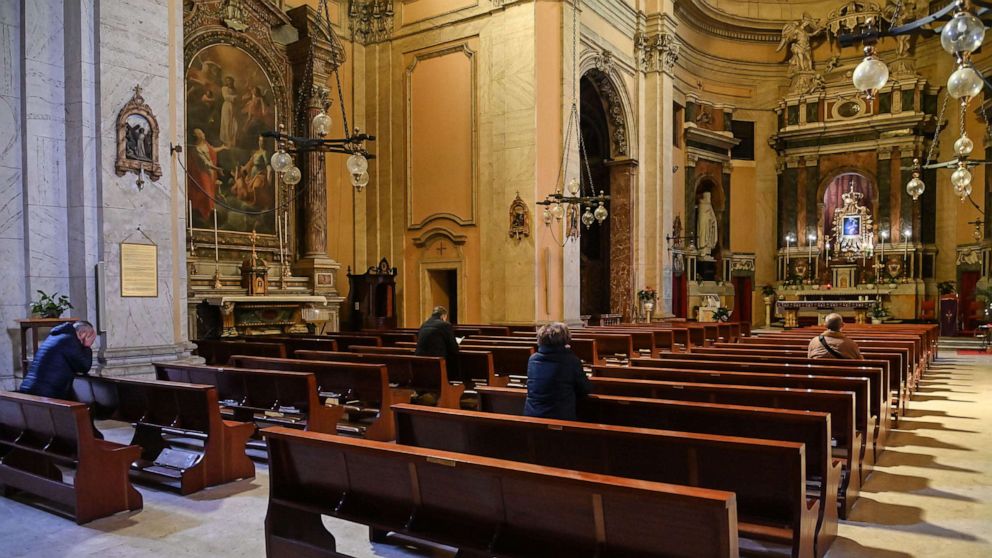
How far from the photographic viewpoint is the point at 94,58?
793cm

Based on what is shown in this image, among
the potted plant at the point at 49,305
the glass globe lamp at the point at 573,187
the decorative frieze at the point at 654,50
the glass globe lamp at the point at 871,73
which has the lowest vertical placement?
the potted plant at the point at 49,305

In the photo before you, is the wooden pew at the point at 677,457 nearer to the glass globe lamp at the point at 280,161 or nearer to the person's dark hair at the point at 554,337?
the person's dark hair at the point at 554,337

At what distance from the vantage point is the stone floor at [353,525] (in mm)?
3549

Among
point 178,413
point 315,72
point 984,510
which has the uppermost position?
point 315,72

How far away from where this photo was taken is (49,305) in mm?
7344

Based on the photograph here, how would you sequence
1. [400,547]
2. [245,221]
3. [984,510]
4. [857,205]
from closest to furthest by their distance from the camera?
1. [400,547]
2. [984,510]
3. [245,221]
4. [857,205]

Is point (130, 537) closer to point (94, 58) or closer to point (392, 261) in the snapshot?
point (94, 58)

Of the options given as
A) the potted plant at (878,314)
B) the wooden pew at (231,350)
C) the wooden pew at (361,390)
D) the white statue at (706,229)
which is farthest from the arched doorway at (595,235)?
the wooden pew at (361,390)

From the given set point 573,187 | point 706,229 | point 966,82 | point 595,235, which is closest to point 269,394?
point 966,82

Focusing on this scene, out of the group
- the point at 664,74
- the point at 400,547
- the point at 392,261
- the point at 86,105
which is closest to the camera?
the point at 400,547

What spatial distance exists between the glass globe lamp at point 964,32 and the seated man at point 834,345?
3.11 metres

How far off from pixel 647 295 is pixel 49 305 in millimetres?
14073

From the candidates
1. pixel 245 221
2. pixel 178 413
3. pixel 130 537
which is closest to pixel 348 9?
pixel 245 221

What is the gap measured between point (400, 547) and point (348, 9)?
15.7m
